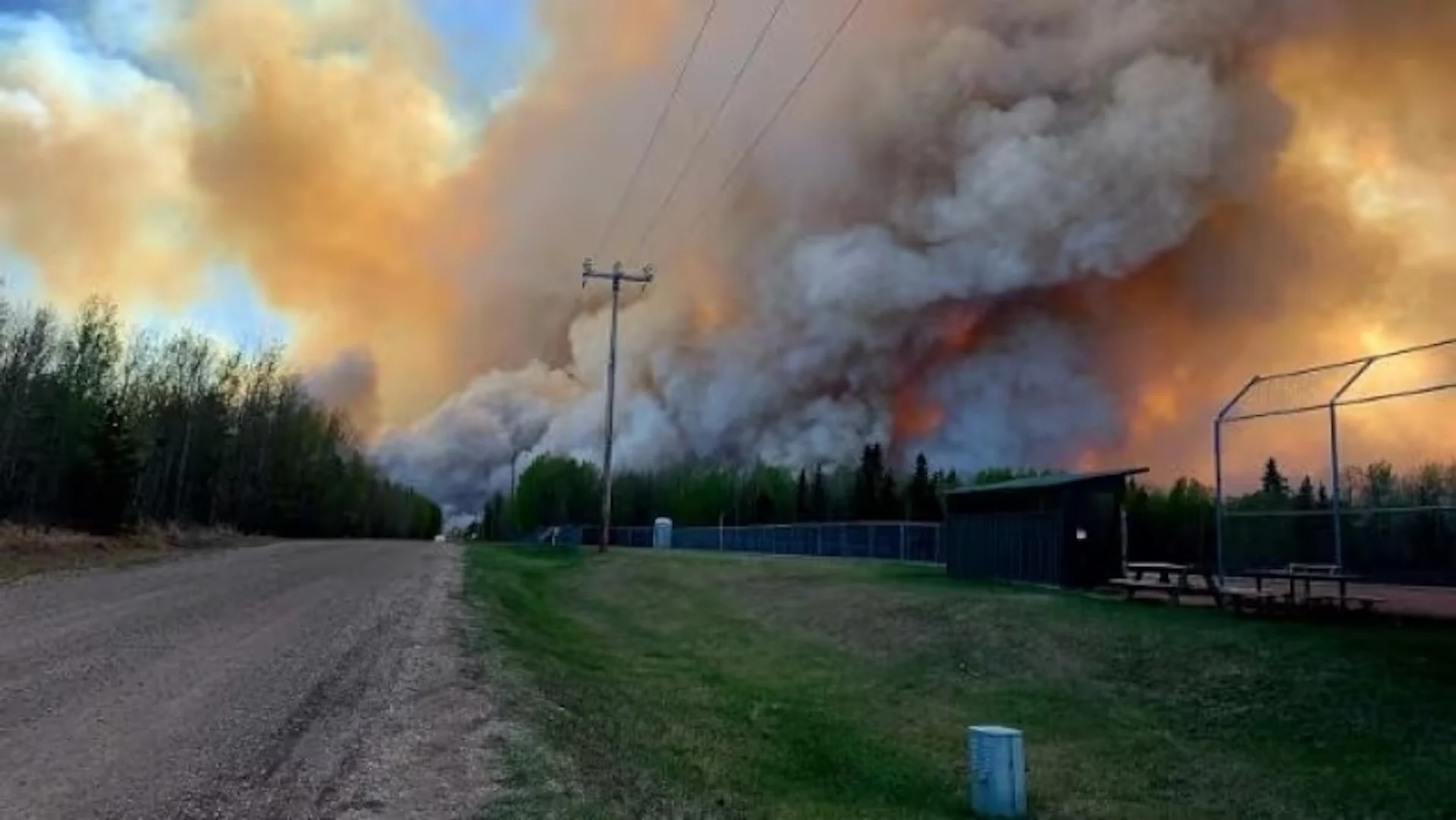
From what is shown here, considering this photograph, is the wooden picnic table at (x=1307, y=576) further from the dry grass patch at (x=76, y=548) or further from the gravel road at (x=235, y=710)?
the dry grass patch at (x=76, y=548)

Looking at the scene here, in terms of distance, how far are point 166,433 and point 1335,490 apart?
6989cm

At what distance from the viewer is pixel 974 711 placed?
42.1 ft

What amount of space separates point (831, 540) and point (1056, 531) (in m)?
24.2

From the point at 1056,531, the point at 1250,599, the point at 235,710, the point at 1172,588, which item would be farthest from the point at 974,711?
the point at 1056,531

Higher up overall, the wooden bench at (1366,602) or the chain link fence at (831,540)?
the chain link fence at (831,540)

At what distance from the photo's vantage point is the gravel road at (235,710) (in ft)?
24.5

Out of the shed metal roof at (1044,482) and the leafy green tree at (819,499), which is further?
the leafy green tree at (819,499)

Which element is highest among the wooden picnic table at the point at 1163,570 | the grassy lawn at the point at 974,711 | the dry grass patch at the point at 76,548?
the wooden picnic table at the point at 1163,570

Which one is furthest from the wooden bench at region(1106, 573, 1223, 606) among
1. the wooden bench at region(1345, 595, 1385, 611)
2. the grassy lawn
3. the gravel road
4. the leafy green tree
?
the leafy green tree

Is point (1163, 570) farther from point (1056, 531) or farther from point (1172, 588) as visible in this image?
point (1056, 531)

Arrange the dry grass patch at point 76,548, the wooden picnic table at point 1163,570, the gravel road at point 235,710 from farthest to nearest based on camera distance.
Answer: the dry grass patch at point 76,548 → the wooden picnic table at point 1163,570 → the gravel road at point 235,710

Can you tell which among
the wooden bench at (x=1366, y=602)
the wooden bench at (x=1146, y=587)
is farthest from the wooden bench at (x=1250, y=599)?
the wooden bench at (x=1366, y=602)

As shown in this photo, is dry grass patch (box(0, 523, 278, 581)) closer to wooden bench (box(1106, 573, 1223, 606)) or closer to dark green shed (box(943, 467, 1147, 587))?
dark green shed (box(943, 467, 1147, 587))

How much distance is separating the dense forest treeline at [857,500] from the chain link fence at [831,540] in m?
5.19
